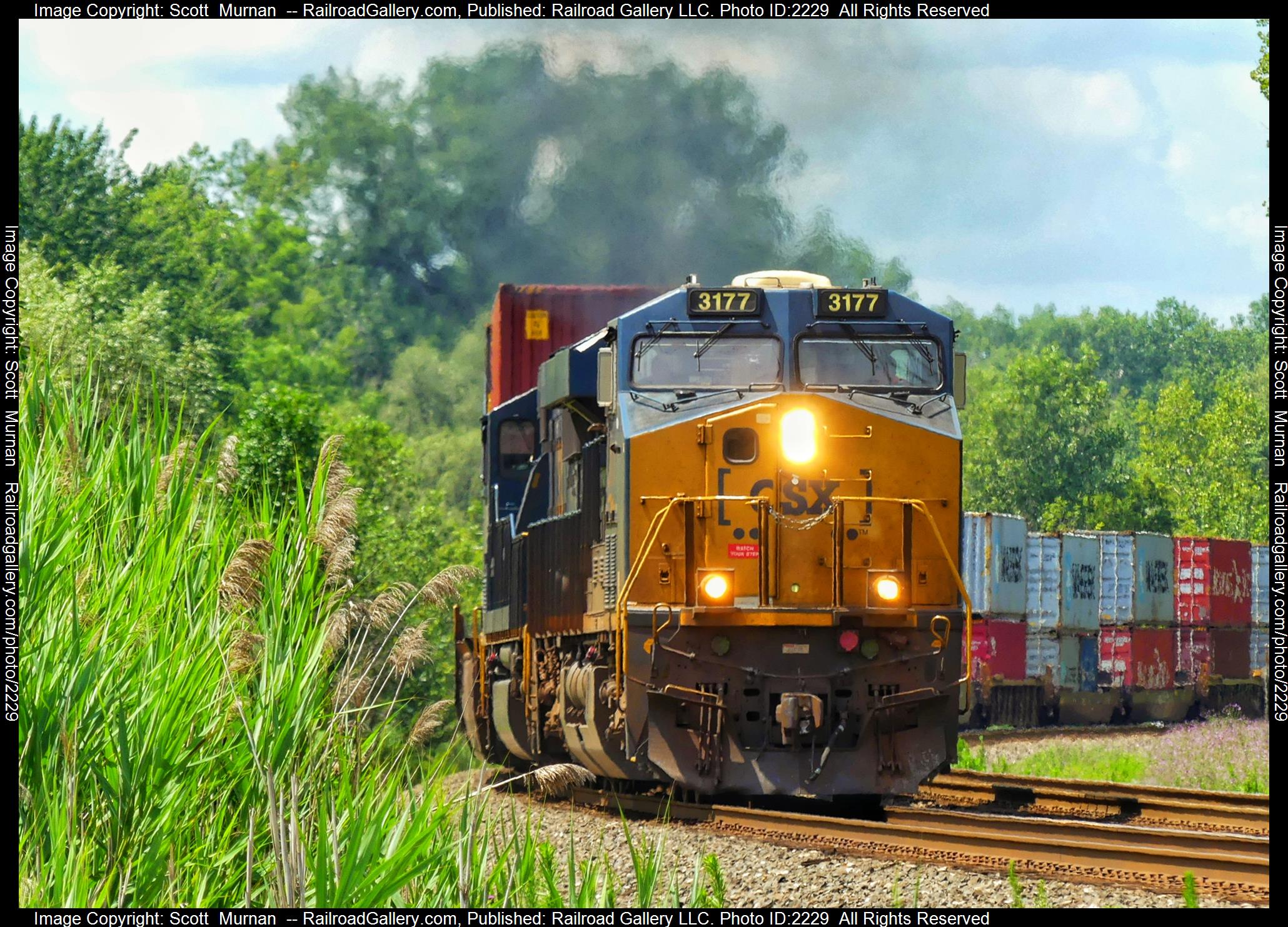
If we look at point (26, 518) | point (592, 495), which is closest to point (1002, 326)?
point (592, 495)

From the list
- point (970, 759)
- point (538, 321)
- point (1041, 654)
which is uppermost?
point (538, 321)

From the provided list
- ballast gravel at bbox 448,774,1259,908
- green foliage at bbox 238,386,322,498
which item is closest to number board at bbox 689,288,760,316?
ballast gravel at bbox 448,774,1259,908

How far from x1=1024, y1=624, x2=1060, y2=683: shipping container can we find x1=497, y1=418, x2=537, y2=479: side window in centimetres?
1147

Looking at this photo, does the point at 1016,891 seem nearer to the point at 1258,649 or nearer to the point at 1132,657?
the point at 1132,657

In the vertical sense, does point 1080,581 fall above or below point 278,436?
below

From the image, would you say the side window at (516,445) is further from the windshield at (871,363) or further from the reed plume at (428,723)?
the reed plume at (428,723)

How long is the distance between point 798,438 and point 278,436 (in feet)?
37.1

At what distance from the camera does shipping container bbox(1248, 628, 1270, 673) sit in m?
28.9

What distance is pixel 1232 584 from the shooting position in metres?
28.5

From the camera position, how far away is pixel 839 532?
10.9 meters

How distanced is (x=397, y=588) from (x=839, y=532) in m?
3.75

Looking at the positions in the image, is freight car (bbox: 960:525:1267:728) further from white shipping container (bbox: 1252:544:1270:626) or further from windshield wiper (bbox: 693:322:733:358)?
windshield wiper (bbox: 693:322:733:358)

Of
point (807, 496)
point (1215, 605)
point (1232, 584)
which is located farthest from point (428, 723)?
point (1232, 584)

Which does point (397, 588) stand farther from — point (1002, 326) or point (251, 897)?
point (1002, 326)
